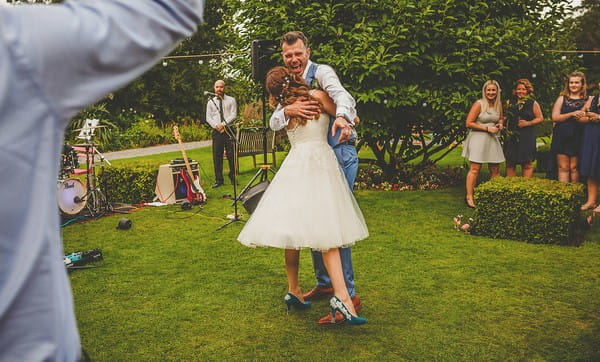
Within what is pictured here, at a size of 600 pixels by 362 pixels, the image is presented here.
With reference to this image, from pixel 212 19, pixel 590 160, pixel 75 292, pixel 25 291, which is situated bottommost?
pixel 75 292

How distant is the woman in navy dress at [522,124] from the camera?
8.76 metres

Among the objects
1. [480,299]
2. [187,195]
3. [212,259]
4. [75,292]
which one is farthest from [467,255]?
[187,195]

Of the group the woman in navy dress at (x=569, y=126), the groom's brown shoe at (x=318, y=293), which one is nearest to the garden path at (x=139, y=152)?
the woman in navy dress at (x=569, y=126)

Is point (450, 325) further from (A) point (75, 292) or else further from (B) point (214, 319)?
(A) point (75, 292)

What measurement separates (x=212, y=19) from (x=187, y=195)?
969 inches

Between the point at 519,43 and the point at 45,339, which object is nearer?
the point at 45,339

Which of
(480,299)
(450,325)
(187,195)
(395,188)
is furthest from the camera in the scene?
(395,188)

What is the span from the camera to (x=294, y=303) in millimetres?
4547

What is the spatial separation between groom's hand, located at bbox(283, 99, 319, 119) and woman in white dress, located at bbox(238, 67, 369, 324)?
53 mm

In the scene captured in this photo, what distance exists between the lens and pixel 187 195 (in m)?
9.70

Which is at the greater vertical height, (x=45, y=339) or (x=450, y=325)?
(x=45, y=339)

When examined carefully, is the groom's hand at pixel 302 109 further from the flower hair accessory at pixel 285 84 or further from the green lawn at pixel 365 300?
the green lawn at pixel 365 300

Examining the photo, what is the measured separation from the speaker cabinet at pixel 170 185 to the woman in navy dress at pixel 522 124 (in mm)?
5534

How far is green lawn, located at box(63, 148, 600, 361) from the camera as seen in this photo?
3895 mm
